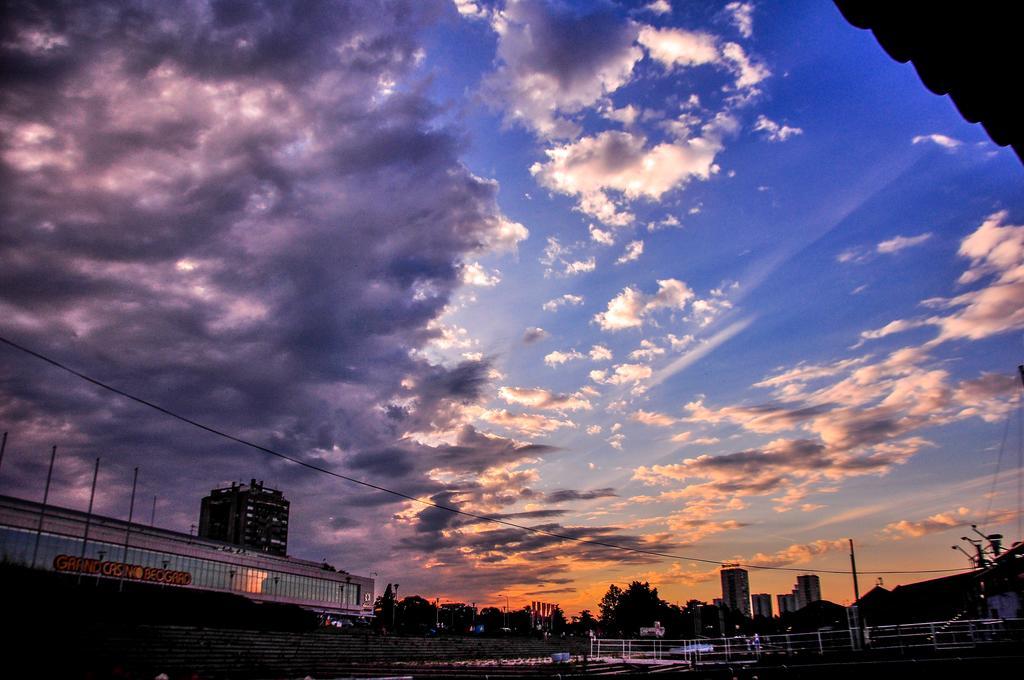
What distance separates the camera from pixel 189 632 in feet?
168

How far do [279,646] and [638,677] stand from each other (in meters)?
40.7

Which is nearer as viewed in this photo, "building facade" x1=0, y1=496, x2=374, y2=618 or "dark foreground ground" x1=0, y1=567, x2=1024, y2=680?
"dark foreground ground" x1=0, y1=567, x2=1024, y2=680

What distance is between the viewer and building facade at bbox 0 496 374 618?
2596 inches

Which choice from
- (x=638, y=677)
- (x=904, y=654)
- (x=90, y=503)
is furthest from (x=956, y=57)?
(x=90, y=503)

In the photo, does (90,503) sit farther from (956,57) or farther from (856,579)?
(956,57)

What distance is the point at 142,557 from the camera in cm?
7975

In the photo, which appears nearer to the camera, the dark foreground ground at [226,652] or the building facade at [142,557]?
the dark foreground ground at [226,652]

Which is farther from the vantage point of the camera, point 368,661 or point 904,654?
point 368,661

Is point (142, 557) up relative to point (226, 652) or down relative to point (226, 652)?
up

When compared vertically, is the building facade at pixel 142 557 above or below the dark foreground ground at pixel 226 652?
above

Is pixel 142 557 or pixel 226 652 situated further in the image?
pixel 142 557

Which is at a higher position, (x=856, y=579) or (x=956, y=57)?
(x=956, y=57)

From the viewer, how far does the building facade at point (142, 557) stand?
2596 inches

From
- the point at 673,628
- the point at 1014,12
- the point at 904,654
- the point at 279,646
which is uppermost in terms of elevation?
the point at 1014,12
